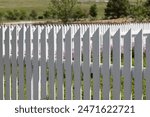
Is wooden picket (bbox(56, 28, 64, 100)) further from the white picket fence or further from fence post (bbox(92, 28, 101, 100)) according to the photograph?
fence post (bbox(92, 28, 101, 100))

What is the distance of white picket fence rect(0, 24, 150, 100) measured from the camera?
5297 mm

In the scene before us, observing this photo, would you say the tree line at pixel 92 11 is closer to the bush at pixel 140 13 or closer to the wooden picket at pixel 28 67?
the bush at pixel 140 13

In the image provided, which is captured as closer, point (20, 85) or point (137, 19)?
point (20, 85)

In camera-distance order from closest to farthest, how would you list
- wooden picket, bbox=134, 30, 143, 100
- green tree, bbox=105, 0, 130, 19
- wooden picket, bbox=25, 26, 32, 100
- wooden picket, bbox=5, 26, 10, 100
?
wooden picket, bbox=134, 30, 143, 100 < wooden picket, bbox=25, 26, 32, 100 < wooden picket, bbox=5, 26, 10, 100 < green tree, bbox=105, 0, 130, 19

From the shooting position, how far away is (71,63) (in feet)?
19.2

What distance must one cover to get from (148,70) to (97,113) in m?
0.75

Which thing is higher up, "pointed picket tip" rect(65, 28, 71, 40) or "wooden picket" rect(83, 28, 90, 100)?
"pointed picket tip" rect(65, 28, 71, 40)

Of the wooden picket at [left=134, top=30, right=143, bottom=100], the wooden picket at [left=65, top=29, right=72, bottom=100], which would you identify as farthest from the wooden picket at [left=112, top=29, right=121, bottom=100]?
the wooden picket at [left=65, top=29, right=72, bottom=100]

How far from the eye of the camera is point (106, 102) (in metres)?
5.42

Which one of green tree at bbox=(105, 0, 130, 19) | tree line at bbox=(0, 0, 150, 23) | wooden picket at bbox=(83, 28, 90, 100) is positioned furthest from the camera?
green tree at bbox=(105, 0, 130, 19)

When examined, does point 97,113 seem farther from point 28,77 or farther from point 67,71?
point 28,77

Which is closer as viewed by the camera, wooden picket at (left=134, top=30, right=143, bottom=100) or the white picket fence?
wooden picket at (left=134, top=30, right=143, bottom=100)

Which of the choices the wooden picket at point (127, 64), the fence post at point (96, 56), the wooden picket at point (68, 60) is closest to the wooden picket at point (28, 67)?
the wooden picket at point (68, 60)

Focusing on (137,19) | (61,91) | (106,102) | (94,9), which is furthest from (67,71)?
(94,9)
